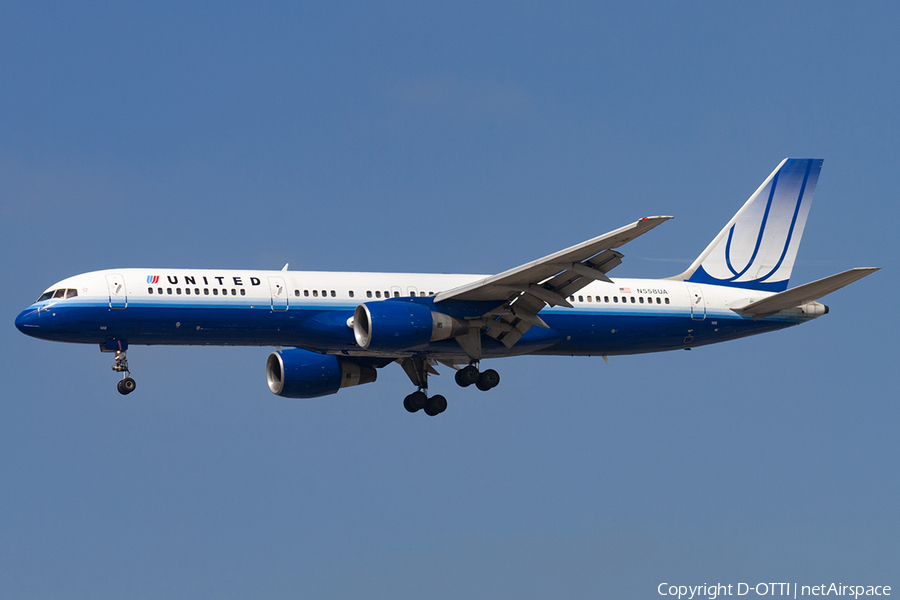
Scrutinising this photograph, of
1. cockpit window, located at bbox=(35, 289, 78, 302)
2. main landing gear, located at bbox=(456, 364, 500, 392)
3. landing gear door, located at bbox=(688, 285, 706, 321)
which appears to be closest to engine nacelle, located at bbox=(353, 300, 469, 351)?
main landing gear, located at bbox=(456, 364, 500, 392)

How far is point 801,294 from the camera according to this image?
42375mm

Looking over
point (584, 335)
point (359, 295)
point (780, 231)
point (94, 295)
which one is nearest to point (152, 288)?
point (94, 295)

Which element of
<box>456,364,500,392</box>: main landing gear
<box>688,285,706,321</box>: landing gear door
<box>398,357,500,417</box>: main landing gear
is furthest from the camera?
<box>398,357,500,417</box>: main landing gear

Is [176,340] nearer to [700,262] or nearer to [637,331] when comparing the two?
[637,331]

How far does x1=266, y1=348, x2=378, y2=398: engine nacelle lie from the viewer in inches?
1738

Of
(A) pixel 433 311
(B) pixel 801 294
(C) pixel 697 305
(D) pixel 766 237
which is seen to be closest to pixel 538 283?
(A) pixel 433 311

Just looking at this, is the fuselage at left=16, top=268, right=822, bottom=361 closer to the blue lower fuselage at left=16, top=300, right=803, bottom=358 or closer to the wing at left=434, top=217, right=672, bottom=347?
the blue lower fuselage at left=16, top=300, right=803, bottom=358

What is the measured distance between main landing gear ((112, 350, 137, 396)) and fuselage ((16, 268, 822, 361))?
820mm

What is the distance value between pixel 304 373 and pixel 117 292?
27.7 feet

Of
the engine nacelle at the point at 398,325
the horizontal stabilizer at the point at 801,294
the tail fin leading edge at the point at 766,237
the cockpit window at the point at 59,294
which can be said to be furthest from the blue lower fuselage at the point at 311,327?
the tail fin leading edge at the point at 766,237

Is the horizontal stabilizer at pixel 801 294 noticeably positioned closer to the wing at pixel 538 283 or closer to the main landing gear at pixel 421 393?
the wing at pixel 538 283

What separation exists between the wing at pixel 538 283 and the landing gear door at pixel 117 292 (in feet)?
33.4

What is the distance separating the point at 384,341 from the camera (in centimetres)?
3841

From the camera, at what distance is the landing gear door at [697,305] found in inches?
1745
